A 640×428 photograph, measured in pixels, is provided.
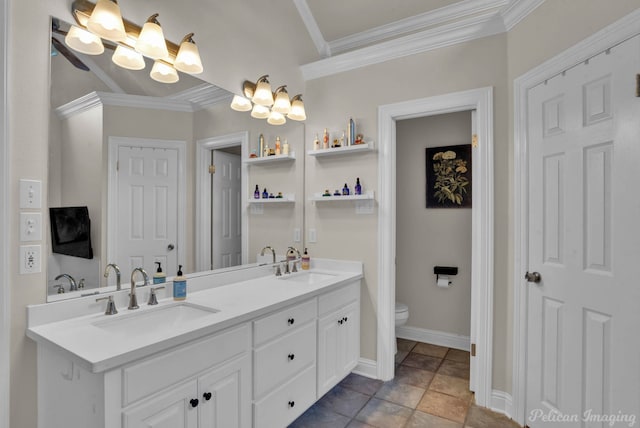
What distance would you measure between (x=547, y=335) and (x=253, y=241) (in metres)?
1.98

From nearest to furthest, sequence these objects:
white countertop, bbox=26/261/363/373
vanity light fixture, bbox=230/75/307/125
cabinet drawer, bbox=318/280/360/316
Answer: white countertop, bbox=26/261/363/373 < cabinet drawer, bbox=318/280/360/316 < vanity light fixture, bbox=230/75/307/125

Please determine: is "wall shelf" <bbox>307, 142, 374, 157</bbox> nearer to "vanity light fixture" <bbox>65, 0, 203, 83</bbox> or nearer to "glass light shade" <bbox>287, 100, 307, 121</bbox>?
"glass light shade" <bbox>287, 100, 307, 121</bbox>

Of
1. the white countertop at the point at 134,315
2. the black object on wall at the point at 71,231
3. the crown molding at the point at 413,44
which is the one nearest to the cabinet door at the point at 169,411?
the white countertop at the point at 134,315

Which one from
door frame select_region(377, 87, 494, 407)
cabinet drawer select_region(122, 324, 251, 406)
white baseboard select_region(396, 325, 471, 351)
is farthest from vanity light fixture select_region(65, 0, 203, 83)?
white baseboard select_region(396, 325, 471, 351)

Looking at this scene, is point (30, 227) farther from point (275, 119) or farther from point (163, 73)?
point (275, 119)

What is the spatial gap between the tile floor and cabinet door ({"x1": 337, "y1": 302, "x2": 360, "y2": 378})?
175 millimetres

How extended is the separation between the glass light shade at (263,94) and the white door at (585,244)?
174cm

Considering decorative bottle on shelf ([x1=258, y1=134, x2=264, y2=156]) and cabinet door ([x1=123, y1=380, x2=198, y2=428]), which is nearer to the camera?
cabinet door ([x1=123, y1=380, x2=198, y2=428])

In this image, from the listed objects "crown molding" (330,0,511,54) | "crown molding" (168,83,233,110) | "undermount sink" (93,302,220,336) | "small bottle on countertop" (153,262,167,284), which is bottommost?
"undermount sink" (93,302,220,336)

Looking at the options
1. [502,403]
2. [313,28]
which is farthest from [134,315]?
[313,28]

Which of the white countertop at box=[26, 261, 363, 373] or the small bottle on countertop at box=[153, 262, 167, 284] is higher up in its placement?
the small bottle on countertop at box=[153, 262, 167, 284]

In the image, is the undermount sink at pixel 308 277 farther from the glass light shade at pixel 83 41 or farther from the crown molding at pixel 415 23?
the crown molding at pixel 415 23

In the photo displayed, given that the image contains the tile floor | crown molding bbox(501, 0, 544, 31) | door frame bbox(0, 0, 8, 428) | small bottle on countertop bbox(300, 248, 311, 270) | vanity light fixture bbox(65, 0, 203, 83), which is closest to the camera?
door frame bbox(0, 0, 8, 428)

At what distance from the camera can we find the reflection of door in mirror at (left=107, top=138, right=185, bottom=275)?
5.67ft
